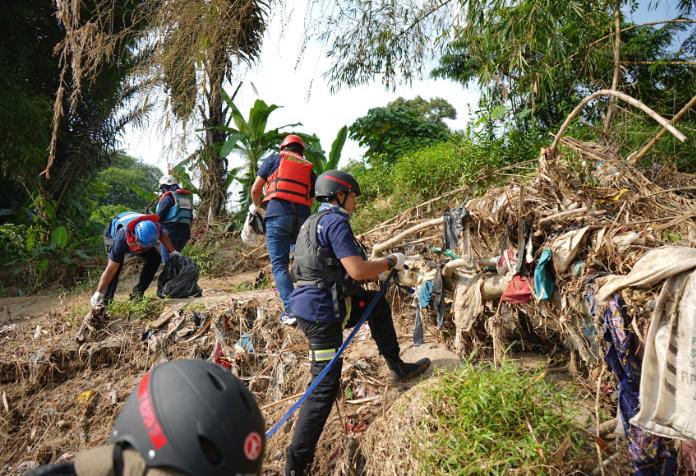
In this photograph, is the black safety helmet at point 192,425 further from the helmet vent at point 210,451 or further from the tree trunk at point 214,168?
the tree trunk at point 214,168

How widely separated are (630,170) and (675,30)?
20.7ft

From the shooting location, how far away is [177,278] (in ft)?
20.0

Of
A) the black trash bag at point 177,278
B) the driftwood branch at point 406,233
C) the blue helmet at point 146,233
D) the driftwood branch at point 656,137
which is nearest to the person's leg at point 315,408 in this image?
the driftwood branch at point 406,233

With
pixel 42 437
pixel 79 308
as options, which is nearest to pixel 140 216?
pixel 79 308

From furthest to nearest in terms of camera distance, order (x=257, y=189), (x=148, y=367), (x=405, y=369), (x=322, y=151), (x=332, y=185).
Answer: (x=322, y=151)
(x=148, y=367)
(x=257, y=189)
(x=405, y=369)
(x=332, y=185)

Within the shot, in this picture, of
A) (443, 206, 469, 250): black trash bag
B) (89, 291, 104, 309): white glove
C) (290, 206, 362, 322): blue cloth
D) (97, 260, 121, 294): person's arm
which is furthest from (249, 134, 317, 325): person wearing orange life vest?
(89, 291, 104, 309): white glove

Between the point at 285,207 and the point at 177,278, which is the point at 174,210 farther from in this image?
the point at 285,207

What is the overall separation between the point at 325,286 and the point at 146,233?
10.3 feet

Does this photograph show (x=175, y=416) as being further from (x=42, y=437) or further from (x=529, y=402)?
(x=42, y=437)

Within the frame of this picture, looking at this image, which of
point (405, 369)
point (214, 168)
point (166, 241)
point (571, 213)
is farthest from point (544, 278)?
point (214, 168)

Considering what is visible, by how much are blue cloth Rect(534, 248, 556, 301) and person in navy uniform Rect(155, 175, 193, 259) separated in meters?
4.53

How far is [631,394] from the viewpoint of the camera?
2.36m

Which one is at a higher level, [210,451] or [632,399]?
[210,451]

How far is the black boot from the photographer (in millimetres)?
3653
